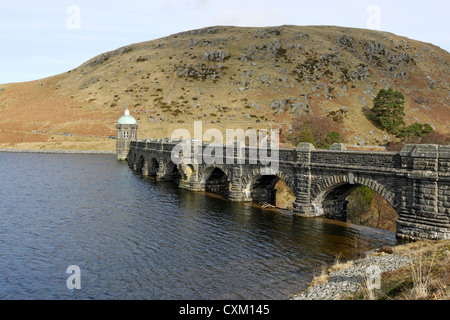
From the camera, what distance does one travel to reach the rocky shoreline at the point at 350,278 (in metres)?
14.3

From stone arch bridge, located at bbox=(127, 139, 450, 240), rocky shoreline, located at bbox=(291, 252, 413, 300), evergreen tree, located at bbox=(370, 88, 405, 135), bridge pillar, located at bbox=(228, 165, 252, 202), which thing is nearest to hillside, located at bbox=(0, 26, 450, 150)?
evergreen tree, located at bbox=(370, 88, 405, 135)

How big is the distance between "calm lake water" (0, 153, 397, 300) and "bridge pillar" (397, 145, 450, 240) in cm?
230

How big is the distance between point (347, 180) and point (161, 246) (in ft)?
44.5

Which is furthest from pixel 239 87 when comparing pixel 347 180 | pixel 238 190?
pixel 347 180

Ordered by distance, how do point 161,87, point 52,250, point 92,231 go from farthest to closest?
point 161,87 < point 92,231 < point 52,250

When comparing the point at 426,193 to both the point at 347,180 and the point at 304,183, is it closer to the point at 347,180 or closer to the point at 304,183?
the point at 347,180

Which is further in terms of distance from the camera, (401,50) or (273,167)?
(401,50)

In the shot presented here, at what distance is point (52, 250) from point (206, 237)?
9.86m

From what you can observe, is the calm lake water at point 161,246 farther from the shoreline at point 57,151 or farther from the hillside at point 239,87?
the hillside at point 239,87

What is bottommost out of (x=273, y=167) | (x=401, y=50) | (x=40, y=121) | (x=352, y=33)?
(x=273, y=167)

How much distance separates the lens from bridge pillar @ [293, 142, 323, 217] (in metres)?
29.1
